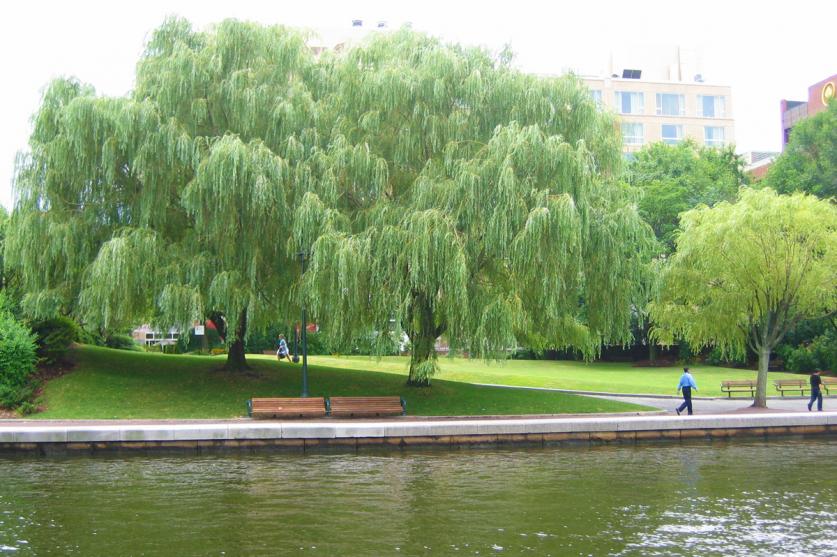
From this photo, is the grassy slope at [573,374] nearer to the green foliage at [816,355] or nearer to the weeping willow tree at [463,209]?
the green foliage at [816,355]

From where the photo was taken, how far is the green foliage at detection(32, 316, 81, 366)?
90.9ft

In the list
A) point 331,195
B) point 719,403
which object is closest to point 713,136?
point 719,403

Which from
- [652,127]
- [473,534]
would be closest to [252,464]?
[473,534]

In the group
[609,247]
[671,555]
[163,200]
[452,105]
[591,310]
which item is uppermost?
[452,105]

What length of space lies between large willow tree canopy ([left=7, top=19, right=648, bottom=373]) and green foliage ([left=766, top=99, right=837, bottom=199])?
30480 mm

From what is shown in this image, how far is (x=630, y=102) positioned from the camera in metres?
88.2

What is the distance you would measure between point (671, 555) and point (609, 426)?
1056 cm

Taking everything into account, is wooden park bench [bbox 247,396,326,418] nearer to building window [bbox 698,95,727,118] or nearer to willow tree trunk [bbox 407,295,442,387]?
willow tree trunk [bbox 407,295,442,387]

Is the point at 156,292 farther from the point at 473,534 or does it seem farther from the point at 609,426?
the point at 473,534

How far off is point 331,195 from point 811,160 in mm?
41917

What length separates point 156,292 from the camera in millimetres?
24312

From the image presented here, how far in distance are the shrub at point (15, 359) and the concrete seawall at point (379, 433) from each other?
9.04 feet

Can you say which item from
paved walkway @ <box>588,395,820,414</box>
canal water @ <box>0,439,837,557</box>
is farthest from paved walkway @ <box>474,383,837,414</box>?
canal water @ <box>0,439,837,557</box>

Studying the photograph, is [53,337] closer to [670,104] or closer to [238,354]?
[238,354]
